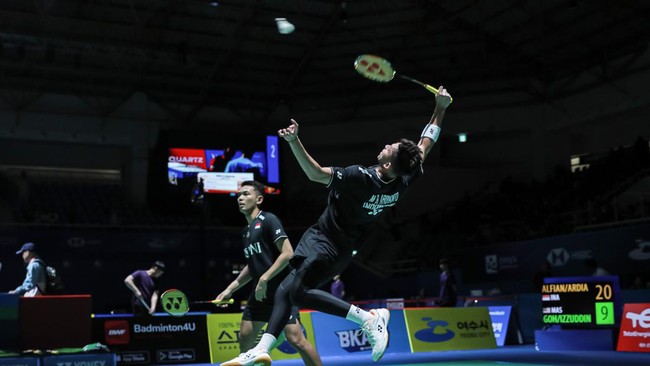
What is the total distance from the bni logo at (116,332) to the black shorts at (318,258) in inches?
332

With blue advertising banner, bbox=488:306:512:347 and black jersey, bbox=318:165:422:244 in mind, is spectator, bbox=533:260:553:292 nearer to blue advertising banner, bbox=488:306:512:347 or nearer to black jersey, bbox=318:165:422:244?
blue advertising banner, bbox=488:306:512:347

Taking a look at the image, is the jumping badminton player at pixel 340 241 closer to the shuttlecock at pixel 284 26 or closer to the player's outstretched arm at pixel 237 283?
the player's outstretched arm at pixel 237 283

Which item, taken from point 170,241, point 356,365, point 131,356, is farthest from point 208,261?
point 356,365

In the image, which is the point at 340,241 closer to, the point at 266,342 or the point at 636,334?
the point at 266,342

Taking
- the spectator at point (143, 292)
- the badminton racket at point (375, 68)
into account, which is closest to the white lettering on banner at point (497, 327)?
the spectator at point (143, 292)

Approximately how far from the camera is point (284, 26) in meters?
26.4

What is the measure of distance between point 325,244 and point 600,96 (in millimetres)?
26425

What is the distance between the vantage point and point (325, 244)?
6148 mm

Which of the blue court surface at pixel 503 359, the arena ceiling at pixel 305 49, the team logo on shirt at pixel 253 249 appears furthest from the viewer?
the arena ceiling at pixel 305 49

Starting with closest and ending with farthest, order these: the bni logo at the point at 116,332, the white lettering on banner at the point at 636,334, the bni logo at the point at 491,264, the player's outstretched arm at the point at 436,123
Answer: the player's outstretched arm at the point at 436,123, the bni logo at the point at 116,332, the white lettering on banner at the point at 636,334, the bni logo at the point at 491,264

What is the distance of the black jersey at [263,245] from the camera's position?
7488 mm

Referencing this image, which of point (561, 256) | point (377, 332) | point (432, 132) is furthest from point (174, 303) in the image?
point (561, 256)

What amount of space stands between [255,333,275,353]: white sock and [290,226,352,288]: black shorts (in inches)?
19.7

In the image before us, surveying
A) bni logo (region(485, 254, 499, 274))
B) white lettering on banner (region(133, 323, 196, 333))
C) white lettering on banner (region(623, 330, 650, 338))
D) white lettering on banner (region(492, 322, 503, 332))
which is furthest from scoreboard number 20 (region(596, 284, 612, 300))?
bni logo (region(485, 254, 499, 274))
